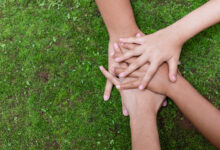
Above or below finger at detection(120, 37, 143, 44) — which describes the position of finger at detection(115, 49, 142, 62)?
below

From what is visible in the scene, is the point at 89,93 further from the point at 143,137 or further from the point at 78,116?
the point at 143,137

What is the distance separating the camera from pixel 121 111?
8.45 ft

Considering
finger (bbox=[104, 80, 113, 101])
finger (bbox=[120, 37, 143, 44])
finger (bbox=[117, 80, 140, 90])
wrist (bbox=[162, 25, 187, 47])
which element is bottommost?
finger (bbox=[104, 80, 113, 101])

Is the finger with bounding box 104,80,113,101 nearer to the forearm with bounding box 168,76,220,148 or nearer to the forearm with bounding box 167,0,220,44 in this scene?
the forearm with bounding box 168,76,220,148

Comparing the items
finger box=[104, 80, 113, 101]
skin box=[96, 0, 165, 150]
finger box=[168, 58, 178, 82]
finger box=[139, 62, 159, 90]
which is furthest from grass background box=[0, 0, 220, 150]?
finger box=[139, 62, 159, 90]

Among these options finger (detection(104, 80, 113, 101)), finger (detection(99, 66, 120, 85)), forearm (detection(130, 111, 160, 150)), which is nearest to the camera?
forearm (detection(130, 111, 160, 150))

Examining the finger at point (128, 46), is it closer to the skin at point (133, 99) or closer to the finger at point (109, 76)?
the skin at point (133, 99)

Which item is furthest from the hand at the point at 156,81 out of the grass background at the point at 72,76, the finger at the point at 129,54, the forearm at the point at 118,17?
the forearm at the point at 118,17

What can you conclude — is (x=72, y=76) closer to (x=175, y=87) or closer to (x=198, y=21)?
(x=175, y=87)

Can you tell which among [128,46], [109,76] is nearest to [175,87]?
[128,46]

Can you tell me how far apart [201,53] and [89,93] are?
150 centimetres

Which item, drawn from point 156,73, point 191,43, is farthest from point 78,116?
point 191,43

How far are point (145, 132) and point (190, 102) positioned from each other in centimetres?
54

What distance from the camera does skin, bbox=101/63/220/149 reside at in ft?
6.14
